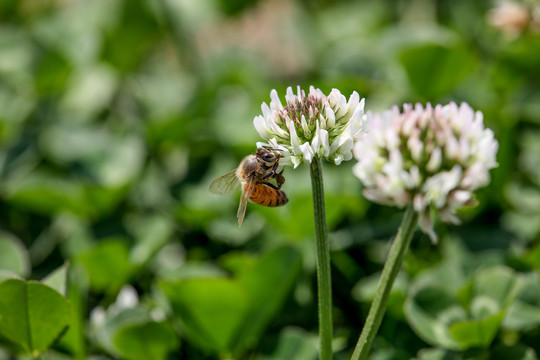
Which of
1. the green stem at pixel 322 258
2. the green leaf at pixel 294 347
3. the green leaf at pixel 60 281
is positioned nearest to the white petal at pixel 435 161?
the green stem at pixel 322 258

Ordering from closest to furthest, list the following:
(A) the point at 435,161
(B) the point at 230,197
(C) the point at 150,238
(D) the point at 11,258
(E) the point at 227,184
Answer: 1. (A) the point at 435,161
2. (E) the point at 227,184
3. (D) the point at 11,258
4. (C) the point at 150,238
5. (B) the point at 230,197

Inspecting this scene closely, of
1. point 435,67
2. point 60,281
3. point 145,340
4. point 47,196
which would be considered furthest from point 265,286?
point 435,67

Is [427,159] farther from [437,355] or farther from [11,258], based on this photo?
[11,258]

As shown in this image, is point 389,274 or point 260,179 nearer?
point 389,274

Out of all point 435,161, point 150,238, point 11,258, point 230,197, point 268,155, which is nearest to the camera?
point 435,161

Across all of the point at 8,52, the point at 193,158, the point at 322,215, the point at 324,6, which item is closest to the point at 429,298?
the point at 322,215

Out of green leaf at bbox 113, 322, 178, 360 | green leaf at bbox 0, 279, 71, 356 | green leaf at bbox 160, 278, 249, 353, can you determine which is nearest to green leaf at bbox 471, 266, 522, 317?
green leaf at bbox 160, 278, 249, 353

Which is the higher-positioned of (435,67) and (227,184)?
(435,67)

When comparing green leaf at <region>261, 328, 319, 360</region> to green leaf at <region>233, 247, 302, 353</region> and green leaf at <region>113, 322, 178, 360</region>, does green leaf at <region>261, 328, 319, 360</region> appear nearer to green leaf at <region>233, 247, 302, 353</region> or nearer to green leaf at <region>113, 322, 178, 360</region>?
green leaf at <region>233, 247, 302, 353</region>
